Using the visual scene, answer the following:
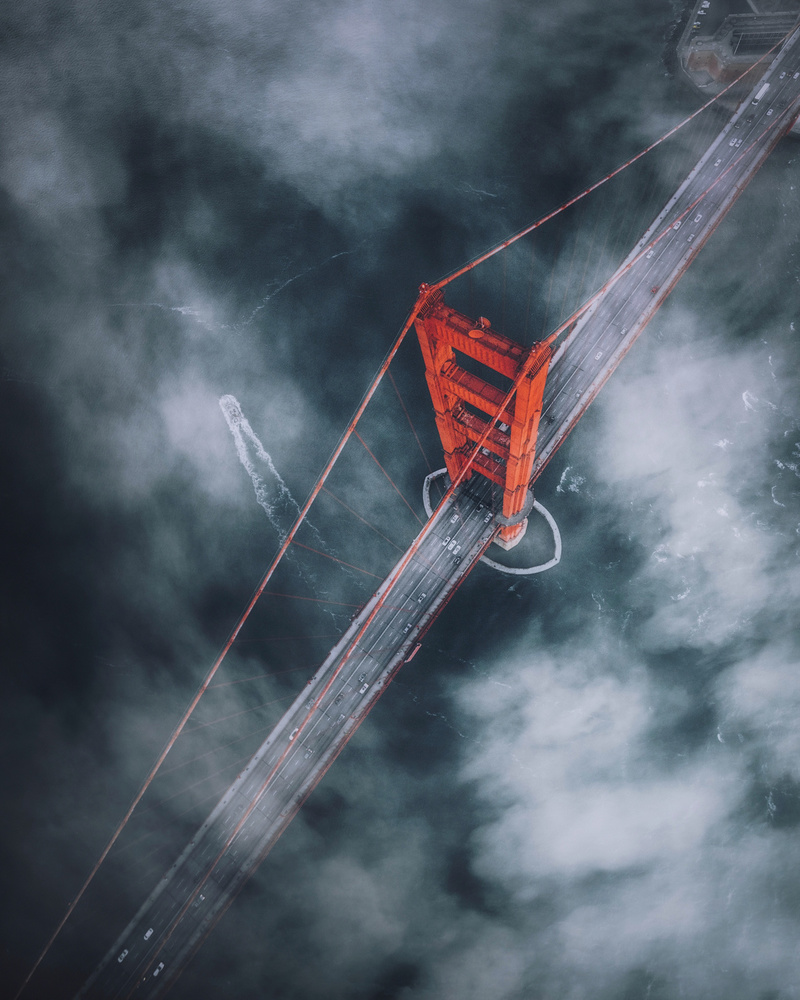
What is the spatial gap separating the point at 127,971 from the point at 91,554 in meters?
56.0

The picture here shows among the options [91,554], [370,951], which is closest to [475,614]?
[370,951]

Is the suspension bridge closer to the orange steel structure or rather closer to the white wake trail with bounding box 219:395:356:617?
the orange steel structure

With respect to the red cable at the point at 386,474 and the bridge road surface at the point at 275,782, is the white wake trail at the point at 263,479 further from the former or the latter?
the bridge road surface at the point at 275,782

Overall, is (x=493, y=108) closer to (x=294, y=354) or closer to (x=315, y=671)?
(x=294, y=354)

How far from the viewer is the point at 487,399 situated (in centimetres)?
7856

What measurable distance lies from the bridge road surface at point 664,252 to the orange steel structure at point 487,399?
285 inches

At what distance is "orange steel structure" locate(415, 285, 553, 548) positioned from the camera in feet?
228

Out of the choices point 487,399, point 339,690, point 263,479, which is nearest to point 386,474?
point 263,479

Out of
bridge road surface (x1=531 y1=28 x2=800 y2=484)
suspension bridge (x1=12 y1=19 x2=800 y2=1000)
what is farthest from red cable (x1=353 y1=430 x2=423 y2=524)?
bridge road surface (x1=531 y1=28 x2=800 y2=484)

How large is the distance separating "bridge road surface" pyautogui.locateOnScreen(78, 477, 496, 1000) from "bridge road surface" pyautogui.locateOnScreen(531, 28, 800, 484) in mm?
23203

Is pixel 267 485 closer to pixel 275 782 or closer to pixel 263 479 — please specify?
pixel 263 479

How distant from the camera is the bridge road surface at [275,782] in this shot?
91.0 meters

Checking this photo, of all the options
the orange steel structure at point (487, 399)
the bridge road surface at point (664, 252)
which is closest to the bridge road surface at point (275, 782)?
the orange steel structure at point (487, 399)

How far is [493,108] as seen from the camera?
395 feet
